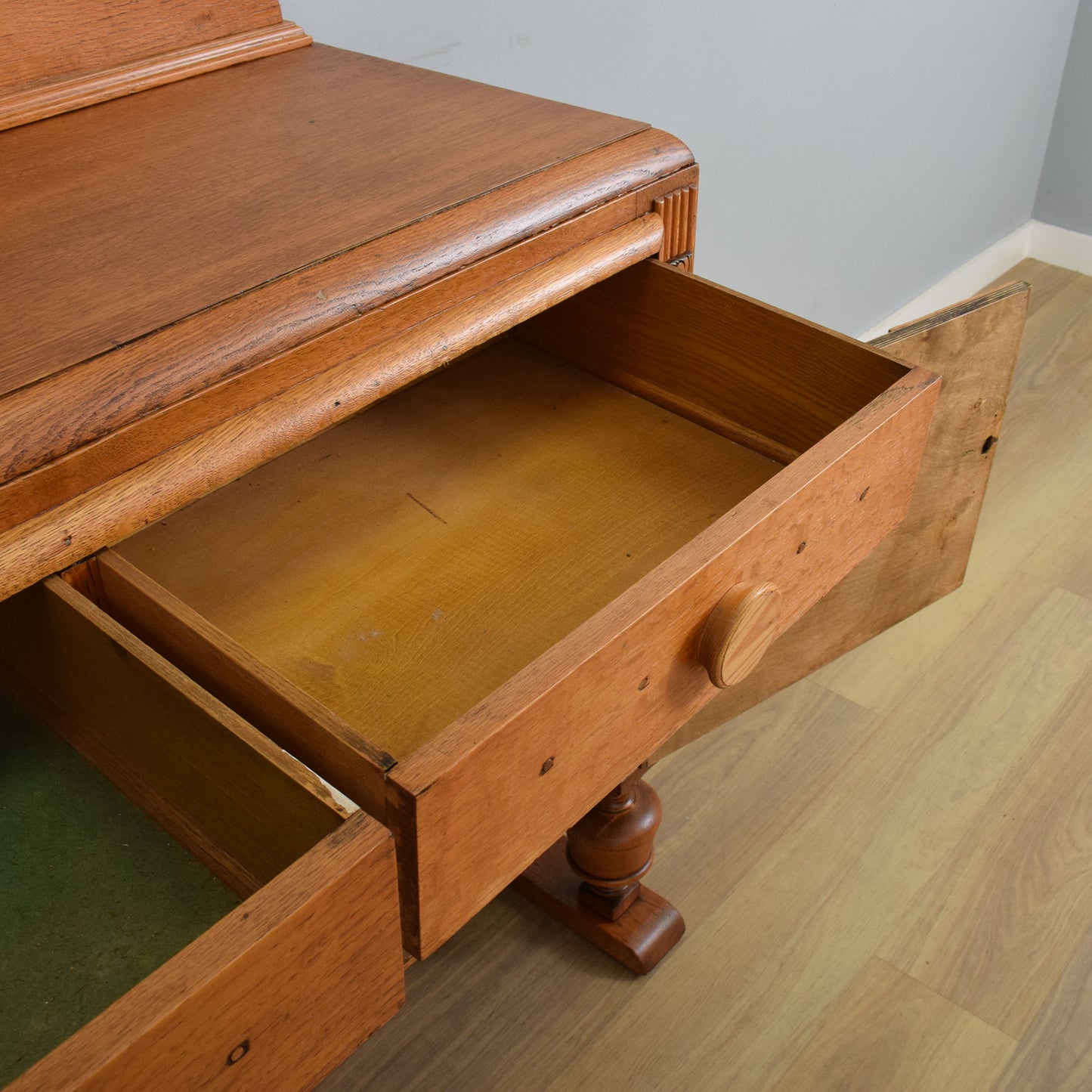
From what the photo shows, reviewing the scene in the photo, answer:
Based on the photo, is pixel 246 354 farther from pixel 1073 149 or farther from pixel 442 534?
pixel 1073 149

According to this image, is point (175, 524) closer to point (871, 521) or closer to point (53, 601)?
point (53, 601)

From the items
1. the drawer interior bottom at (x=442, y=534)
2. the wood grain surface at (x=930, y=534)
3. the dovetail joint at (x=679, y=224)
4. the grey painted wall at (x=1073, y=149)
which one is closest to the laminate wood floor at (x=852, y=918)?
the wood grain surface at (x=930, y=534)

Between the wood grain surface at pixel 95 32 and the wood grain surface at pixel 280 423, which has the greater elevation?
the wood grain surface at pixel 95 32

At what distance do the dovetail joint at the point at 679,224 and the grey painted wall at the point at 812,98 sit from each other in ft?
1.40

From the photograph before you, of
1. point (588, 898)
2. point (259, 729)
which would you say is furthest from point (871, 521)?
point (588, 898)

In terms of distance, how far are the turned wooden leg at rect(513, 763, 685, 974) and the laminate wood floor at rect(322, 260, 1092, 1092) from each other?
1.0 inches

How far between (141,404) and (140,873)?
0.77 ft

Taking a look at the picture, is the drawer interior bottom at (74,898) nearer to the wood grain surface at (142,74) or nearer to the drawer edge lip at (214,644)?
the drawer edge lip at (214,644)

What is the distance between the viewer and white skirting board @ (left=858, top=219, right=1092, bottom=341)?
2287mm

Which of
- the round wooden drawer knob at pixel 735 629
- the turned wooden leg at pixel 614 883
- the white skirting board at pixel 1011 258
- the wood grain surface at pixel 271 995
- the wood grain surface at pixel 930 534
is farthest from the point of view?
the white skirting board at pixel 1011 258

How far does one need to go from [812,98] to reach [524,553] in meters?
1.16

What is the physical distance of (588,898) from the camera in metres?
1.15

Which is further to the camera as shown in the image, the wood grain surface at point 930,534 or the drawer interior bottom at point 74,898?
the wood grain surface at point 930,534

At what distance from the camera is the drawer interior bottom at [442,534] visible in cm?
68
